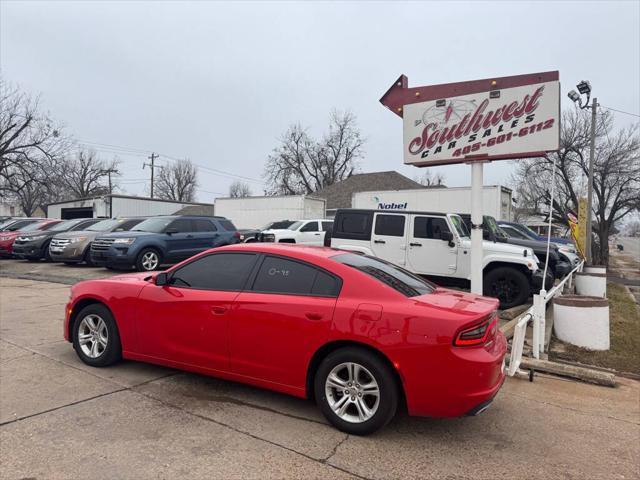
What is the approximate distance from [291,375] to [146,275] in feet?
7.80

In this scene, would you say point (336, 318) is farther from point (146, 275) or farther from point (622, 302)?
point (622, 302)

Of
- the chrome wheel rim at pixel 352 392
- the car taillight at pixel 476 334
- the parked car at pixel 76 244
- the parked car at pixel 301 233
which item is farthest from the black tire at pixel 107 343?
the parked car at pixel 301 233

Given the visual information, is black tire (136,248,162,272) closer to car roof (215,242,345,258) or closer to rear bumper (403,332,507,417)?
car roof (215,242,345,258)

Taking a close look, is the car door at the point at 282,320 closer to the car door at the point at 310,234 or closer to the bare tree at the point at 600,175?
the car door at the point at 310,234

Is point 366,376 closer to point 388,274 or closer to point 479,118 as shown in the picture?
point 388,274

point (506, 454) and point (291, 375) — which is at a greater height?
point (291, 375)

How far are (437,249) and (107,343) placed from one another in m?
6.59

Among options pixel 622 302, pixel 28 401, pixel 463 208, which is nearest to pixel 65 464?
pixel 28 401

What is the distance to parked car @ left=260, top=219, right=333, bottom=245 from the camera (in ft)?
53.2

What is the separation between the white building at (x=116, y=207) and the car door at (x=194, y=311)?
2577 cm

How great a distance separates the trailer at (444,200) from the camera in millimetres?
18781

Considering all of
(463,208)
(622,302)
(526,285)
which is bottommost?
(622,302)

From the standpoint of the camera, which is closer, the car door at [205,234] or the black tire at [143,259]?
the black tire at [143,259]

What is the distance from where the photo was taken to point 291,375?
3.85 metres
